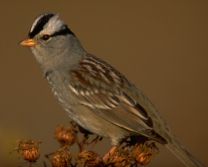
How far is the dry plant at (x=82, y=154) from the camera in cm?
549

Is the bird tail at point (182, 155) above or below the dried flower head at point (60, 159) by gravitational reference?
below

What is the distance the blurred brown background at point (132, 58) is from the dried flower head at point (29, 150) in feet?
11.6

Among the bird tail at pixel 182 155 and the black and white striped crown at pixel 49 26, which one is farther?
the black and white striped crown at pixel 49 26

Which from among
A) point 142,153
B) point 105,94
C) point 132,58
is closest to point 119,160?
point 142,153

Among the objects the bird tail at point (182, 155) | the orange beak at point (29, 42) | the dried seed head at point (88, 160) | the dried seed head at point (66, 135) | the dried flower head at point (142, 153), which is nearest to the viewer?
the dried seed head at point (88, 160)

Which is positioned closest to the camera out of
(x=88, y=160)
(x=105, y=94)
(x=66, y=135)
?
(x=88, y=160)

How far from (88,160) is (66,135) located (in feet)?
1.24

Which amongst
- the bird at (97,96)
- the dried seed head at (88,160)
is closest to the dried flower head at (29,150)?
the dried seed head at (88,160)

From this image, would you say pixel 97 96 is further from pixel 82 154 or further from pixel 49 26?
pixel 82 154

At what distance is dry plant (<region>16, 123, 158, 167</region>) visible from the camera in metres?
5.49

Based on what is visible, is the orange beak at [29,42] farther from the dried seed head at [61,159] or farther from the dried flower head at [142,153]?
the dried seed head at [61,159]

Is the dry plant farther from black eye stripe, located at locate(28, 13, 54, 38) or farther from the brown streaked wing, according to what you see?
black eye stripe, located at locate(28, 13, 54, 38)

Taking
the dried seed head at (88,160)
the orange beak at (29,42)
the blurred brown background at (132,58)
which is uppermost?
the orange beak at (29,42)

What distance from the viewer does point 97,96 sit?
662 cm
